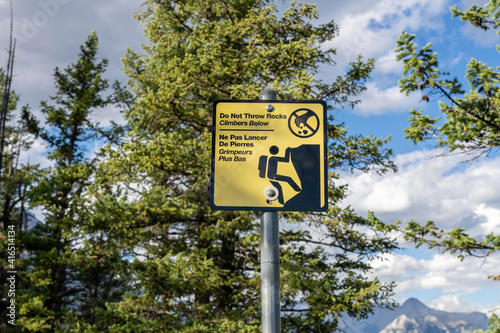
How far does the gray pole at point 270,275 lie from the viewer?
2.08m

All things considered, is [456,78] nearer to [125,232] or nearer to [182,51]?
[125,232]

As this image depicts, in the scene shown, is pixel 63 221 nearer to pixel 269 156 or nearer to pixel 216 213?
pixel 216 213

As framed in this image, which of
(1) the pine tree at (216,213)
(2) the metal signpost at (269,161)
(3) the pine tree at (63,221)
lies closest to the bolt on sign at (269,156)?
(2) the metal signpost at (269,161)

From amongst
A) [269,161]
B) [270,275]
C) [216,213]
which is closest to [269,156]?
[269,161]

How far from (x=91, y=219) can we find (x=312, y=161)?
7.79 meters

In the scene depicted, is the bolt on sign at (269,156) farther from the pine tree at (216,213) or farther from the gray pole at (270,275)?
the pine tree at (216,213)

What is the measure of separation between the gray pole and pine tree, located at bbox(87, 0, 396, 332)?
19.4 feet

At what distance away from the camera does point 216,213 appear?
9.48 meters

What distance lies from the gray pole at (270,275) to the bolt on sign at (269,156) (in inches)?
3.4

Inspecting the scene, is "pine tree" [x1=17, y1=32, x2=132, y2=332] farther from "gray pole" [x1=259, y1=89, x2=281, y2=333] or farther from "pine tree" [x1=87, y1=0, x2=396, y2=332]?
"gray pole" [x1=259, y1=89, x2=281, y2=333]

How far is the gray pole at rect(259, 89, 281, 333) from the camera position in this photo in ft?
6.83

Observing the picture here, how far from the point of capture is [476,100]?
265 inches

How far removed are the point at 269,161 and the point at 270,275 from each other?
607 millimetres

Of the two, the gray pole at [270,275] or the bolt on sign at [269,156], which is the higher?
the bolt on sign at [269,156]
